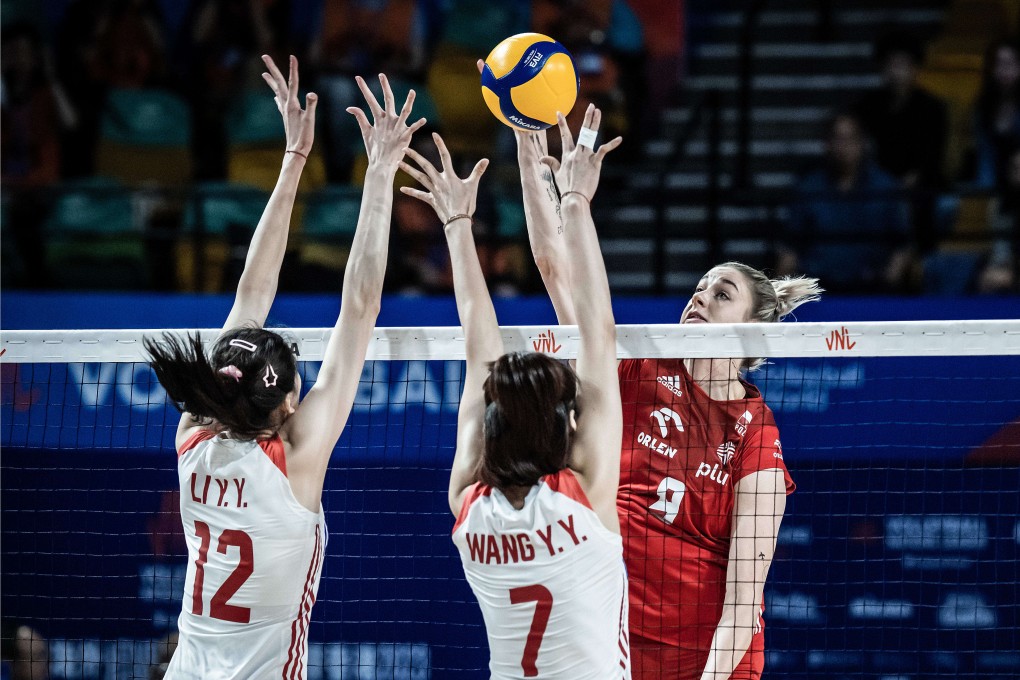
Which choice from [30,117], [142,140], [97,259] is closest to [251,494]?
[97,259]

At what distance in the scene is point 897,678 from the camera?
6684 millimetres

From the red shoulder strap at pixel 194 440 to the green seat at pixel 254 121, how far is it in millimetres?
6741

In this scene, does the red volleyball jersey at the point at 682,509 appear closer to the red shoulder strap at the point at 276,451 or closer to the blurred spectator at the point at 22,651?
the red shoulder strap at the point at 276,451

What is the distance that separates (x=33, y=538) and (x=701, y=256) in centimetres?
507

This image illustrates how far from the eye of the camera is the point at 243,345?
323 cm

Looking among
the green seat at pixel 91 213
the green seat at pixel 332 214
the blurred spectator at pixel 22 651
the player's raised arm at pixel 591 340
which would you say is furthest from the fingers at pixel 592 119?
the green seat at pixel 91 213

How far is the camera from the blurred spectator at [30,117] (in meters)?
9.49

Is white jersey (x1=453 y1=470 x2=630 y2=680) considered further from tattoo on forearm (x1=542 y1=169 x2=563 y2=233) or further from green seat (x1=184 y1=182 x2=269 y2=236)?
green seat (x1=184 y1=182 x2=269 y2=236)

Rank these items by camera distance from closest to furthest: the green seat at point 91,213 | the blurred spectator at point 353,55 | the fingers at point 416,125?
the fingers at point 416,125 < the green seat at point 91,213 < the blurred spectator at point 353,55

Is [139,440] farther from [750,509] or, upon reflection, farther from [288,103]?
[750,509]

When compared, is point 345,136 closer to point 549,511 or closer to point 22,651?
point 22,651

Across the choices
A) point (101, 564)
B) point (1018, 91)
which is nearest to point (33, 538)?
point (101, 564)

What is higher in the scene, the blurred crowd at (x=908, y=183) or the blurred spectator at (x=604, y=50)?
the blurred spectator at (x=604, y=50)

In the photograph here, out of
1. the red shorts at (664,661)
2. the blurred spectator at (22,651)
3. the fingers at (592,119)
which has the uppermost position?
the fingers at (592,119)
